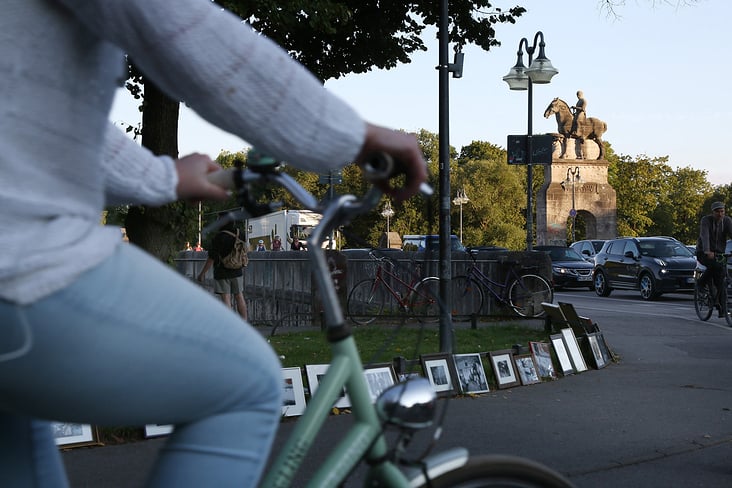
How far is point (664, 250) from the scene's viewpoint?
25203mm

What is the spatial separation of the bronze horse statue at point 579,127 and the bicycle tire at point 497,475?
68103mm

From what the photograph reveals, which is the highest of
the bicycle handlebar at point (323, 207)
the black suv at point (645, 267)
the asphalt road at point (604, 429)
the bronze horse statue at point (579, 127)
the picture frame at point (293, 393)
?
the bronze horse statue at point (579, 127)

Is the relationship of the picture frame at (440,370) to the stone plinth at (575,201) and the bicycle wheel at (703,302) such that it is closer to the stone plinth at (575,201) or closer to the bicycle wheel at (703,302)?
the bicycle wheel at (703,302)

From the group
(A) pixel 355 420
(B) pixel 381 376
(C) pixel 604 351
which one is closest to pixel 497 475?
(A) pixel 355 420

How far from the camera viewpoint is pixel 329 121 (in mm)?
1510

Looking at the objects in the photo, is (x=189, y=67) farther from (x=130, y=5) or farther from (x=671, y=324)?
(x=671, y=324)

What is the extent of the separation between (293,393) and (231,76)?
226 inches

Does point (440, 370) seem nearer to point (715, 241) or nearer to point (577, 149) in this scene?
point (715, 241)

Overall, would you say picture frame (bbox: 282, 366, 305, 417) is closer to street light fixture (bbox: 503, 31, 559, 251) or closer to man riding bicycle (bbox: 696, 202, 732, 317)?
man riding bicycle (bbox: 696, 202, 732, 317)

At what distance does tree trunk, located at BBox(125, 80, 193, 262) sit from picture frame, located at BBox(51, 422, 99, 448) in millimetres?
2798

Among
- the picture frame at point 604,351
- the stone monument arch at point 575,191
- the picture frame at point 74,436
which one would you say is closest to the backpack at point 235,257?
the picture frame at point 604,351

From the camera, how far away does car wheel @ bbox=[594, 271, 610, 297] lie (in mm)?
27094

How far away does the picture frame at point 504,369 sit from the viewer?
8703 millimetres

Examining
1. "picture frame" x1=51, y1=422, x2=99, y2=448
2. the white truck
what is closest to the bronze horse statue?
the white truck
